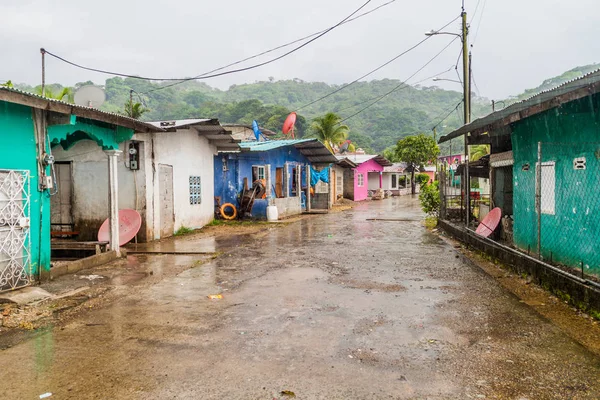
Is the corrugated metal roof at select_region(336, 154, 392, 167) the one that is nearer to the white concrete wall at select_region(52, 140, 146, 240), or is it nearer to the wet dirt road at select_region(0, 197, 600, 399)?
the white concrete wall at select_region(52, 140, 146, 240)

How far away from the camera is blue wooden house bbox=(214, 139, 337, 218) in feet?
59.6

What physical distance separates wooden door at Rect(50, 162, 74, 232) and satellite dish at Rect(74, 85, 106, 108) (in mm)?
3183

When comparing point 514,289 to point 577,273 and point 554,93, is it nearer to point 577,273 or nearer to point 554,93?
point 577,273

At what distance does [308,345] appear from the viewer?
14.9ft

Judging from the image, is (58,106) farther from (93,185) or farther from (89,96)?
(93,185)

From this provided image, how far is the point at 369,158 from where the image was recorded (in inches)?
1406

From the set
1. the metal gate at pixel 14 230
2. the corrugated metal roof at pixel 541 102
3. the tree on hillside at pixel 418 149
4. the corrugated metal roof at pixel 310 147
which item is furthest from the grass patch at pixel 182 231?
the tree on hillside at pixel 418 149

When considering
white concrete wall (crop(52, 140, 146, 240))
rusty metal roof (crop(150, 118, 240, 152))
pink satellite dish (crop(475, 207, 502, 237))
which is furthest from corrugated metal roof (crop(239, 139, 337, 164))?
pink satellite dish (crop(475, 207, 502, 237))

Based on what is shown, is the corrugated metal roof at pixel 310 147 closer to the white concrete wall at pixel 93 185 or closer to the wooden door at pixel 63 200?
the white concrete wall at pixel 93 185

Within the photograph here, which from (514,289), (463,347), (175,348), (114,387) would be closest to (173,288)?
(175,348)

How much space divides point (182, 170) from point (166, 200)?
1288 mm

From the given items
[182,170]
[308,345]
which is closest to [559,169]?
[308,345]

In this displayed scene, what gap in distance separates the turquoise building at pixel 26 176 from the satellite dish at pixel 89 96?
188cm

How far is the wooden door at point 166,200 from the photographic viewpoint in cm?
1315
